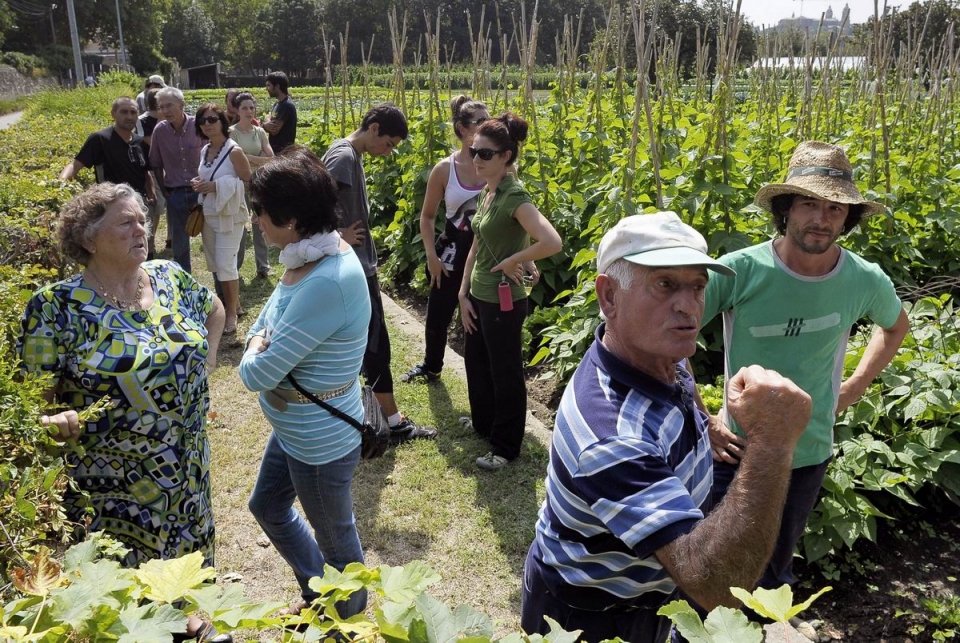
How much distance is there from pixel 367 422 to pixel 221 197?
13.8 feet

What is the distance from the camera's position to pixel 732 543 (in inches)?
60.7

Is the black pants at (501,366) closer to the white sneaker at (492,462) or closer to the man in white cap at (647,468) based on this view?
the white sneaker at (492,462)

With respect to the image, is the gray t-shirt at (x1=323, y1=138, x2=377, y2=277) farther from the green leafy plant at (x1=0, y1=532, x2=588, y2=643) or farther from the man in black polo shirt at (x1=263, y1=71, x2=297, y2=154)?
the man in black polo shirt at (x1=263, y1=71, x2=297, y2=154)

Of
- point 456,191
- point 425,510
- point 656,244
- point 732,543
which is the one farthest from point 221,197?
point 732,543

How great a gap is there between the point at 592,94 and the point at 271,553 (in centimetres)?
571

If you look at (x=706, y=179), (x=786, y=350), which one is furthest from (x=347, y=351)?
(x=706, y=179)

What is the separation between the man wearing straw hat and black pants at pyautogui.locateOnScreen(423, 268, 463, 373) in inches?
111

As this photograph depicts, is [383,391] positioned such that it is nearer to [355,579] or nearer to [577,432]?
[577,432]

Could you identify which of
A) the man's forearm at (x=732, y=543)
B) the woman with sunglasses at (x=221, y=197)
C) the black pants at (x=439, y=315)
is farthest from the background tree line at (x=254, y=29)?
the man's forearm at (x=732, y=543)

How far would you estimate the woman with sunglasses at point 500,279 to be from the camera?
4355mm

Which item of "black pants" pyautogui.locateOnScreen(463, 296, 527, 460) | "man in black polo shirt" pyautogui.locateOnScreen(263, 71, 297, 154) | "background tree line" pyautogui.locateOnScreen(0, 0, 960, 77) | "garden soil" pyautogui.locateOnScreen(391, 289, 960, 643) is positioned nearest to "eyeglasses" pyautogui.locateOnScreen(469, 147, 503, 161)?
"black pants" pyautogui.locateOnScreen(463, 296, 527, 460)

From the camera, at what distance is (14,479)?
2090mm

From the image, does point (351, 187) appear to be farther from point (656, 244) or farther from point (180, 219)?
point (180, 219)

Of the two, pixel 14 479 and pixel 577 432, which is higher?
pixel 577 432
